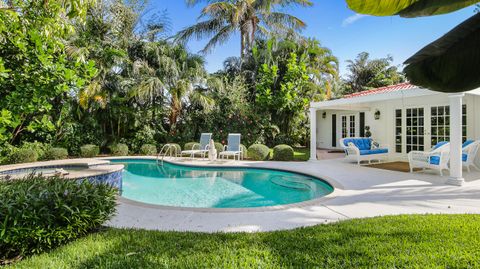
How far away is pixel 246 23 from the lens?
1909cm

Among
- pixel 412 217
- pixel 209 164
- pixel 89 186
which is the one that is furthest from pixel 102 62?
pixel 412 217

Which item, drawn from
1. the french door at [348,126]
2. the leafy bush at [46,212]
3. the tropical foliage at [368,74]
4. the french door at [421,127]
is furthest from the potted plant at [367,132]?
the tropical foliage at [368,74]

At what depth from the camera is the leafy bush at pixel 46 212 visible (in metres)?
3.18

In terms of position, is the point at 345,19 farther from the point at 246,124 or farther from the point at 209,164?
the point at 209,164

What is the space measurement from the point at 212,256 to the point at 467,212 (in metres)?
5.04

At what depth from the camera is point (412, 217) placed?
4.65m

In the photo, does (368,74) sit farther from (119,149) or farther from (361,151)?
(119,149)

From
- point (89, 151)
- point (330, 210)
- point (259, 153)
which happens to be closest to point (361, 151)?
point (259, 153)

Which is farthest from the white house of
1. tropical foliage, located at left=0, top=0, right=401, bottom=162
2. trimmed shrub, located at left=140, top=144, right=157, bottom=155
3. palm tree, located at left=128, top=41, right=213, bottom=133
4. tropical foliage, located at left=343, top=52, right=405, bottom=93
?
tropical foliage, located at left=343, top=52, right=405, bottom=93

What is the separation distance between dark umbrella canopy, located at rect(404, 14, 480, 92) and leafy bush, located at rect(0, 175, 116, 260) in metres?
4.12

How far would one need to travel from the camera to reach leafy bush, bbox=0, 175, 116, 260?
3.18m

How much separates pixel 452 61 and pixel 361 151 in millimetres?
10497

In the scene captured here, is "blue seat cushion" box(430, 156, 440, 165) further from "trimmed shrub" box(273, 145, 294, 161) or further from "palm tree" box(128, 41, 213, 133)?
"palm tree" box(128, 41, 213, 133)

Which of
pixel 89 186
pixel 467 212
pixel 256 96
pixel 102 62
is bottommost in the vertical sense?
pixel 467 212
